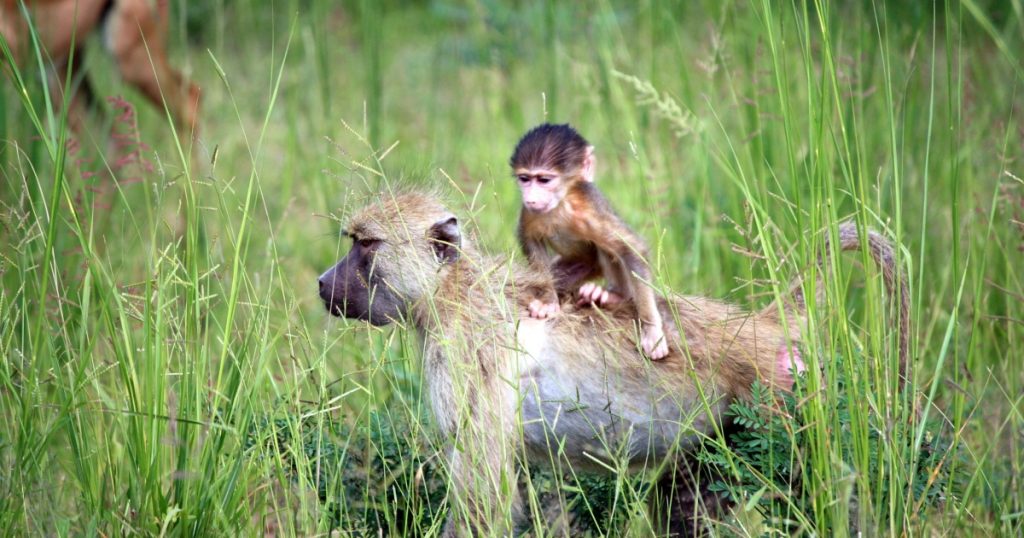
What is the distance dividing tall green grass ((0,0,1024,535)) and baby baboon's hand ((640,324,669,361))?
0.21 m

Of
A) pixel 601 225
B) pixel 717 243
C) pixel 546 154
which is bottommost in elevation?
pixel 717 243

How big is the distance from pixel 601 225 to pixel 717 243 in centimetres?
193

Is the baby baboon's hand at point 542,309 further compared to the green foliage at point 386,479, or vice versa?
the baby baboon's hand at point 542,309

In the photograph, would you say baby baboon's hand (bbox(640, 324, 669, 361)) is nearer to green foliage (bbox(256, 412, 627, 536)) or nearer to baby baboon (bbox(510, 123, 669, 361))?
baby baboon (bbox(510, 123, 669, 361))

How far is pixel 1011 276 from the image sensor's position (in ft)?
13.5

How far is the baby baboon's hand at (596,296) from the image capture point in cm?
334

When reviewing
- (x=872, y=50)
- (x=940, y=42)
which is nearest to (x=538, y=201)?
(x=872, y=50)

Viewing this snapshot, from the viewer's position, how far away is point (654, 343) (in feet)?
10.5

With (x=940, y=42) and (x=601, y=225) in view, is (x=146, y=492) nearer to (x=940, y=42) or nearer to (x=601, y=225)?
(x=601, y=225)

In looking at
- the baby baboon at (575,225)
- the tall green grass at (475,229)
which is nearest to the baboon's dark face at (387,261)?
the tall green grass at (475,229)

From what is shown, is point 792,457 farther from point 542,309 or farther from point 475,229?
point 475,229

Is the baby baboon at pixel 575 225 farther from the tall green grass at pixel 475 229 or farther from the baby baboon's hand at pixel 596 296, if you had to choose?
the tall green grass at pixel 475 229

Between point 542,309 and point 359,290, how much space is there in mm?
552

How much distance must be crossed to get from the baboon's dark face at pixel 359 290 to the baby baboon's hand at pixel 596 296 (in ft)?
1.82
